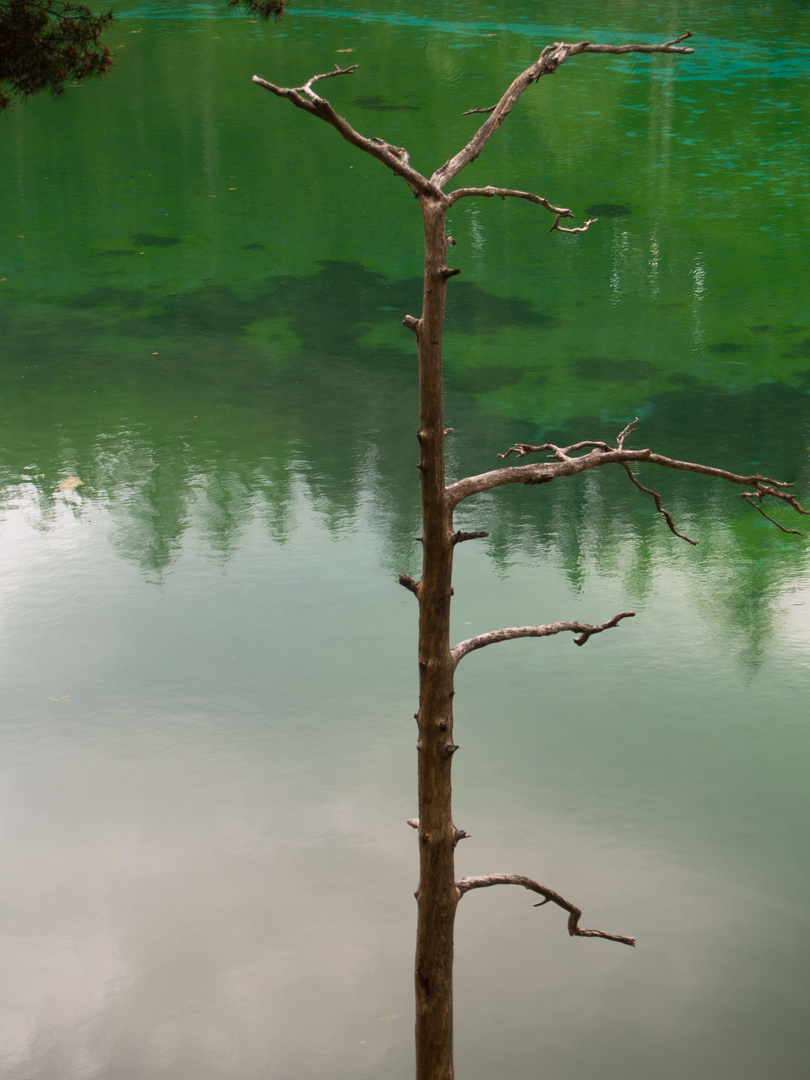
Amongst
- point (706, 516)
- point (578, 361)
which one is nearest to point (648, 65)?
point (578, 361)

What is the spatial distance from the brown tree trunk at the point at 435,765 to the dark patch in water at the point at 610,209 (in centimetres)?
768

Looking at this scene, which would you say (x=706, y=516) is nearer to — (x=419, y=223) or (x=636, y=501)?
(x=636, y=501)

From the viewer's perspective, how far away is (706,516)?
5.23 meters

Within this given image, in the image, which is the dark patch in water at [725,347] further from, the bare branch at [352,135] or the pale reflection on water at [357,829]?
the bare branch at [352,135]

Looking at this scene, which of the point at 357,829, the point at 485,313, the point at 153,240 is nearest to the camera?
the point at 357,829

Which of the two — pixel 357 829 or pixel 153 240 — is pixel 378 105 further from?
pixel 357 829

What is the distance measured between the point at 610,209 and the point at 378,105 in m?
3.19

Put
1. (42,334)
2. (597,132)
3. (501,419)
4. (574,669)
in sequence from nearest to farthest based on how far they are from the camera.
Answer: (574,669), (501,419), (42,334), (597,132)

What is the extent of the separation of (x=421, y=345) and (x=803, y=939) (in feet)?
7.37

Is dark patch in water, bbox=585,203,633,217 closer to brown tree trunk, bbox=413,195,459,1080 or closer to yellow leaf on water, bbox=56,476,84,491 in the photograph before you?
yellow leaf on water, bbox=56,476,84,491

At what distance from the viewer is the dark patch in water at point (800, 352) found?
6704 mm

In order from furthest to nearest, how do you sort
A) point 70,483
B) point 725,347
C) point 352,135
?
point 725,347, point 70,483, point 352,135

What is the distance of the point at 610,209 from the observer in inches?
351

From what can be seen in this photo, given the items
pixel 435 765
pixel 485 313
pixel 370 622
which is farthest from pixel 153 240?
pixel 435 765
